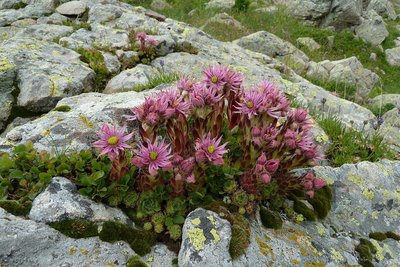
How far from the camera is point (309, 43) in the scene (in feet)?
61.9

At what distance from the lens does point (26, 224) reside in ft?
10.0

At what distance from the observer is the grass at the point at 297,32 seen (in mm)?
18812

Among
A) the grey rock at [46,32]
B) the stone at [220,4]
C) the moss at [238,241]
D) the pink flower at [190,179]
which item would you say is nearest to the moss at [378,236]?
the moss at [238,241]

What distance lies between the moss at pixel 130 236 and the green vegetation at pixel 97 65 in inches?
161

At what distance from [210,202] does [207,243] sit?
48 centimetres

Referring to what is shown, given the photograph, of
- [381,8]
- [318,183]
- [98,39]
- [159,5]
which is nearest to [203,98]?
[318,183]

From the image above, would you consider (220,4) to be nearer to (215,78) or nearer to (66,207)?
(215,78)

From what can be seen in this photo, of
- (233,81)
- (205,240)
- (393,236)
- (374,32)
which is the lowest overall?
(374,32)

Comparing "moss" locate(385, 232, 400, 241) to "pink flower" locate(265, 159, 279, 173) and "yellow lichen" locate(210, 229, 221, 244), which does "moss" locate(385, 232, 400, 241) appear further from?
"yellow lichen" locate(210, 229, 221, 244)

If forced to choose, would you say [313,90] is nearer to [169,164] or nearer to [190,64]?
[190,64]

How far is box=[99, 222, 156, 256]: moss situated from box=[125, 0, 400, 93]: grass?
51.4ft

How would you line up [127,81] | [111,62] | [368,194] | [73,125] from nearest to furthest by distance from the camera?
1. [368,194]
2. [73,125]
3. [127,81]
4. [111,62]

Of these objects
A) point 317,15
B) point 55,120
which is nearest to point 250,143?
point 55,120

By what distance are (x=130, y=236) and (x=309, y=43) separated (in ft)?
57.4
